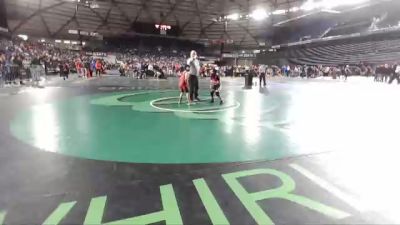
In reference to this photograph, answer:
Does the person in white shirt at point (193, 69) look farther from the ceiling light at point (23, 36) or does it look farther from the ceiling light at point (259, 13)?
the ceiling light at point (23, 36)

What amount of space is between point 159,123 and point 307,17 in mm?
42814

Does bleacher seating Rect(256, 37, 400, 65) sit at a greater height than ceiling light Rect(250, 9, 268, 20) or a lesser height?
lesser

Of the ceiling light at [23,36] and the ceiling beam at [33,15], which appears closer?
the ceiling beam at [33,15]

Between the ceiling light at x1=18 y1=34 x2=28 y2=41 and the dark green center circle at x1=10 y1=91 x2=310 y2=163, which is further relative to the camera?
the ceiling light at x1=18 y1=34 x2=28 y2=41

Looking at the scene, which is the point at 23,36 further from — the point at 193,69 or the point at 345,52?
the point at 345,52

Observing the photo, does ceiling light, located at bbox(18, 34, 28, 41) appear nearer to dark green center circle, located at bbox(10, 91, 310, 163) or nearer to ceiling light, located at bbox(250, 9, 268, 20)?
ceiling light, located at bbox(250, 9, 268, 20)

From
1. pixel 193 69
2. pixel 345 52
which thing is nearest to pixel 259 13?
pixel 345 52

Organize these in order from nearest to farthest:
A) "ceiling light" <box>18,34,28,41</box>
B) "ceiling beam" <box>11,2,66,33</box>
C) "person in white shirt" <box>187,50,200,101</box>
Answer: "person in white shirt" <box>187,50,200,101</box> → "ceiling beam" <box>11,2,66,33</box> → "ceiling light" <box>18,34,28,41</box>

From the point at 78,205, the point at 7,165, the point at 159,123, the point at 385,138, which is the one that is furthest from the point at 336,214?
the point at 159,123

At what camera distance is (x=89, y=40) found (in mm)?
45875

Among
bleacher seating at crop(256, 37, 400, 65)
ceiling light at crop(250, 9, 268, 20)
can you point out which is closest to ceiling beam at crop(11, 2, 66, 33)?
ceiling light at crop(250, 9, 268, 20)

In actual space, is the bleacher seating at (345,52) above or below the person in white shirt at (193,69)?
above

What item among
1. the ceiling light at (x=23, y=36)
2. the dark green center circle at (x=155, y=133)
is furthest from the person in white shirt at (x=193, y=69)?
the ceiling light at (x=23, y=36)

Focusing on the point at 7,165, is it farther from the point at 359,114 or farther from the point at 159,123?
the point at 359,114
